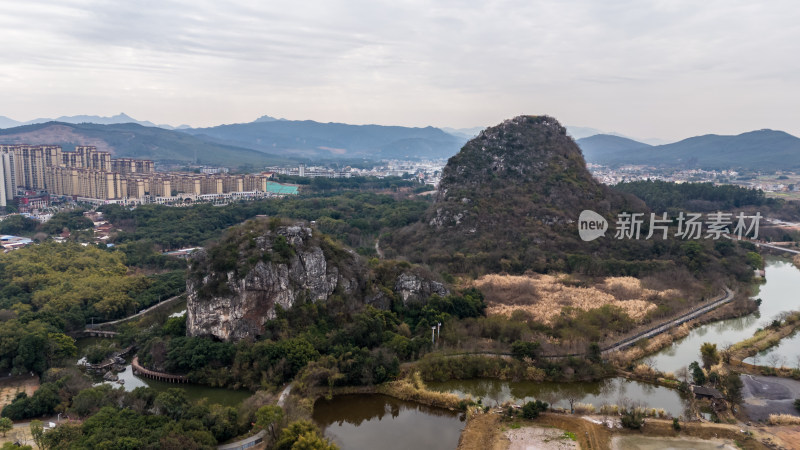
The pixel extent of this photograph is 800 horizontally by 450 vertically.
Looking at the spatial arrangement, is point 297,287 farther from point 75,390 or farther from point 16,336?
point 16,336

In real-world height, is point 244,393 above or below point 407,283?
below

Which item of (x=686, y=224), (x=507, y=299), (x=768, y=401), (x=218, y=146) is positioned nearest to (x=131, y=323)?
(x=507, y=299)

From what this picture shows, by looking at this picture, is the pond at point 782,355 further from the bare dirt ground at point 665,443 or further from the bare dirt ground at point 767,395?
the bare dirt ground at point 665,443

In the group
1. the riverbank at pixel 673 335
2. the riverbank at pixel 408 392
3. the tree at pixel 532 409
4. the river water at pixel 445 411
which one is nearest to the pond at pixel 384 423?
the river water at pixel 445 411

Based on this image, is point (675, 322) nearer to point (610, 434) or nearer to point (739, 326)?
point (739, 326)

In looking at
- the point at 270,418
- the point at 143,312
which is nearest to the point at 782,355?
the point at 270,418

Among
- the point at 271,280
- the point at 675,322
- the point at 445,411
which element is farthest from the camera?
the point at 675,322
